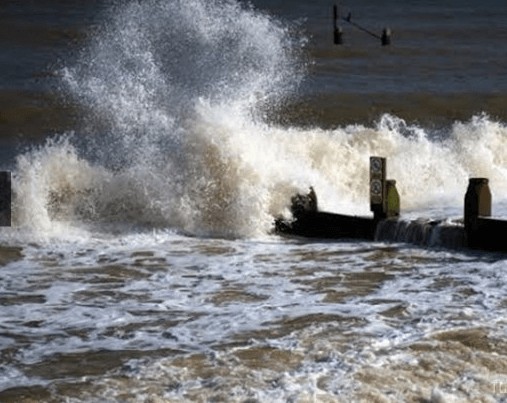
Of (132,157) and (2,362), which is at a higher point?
(132,157)

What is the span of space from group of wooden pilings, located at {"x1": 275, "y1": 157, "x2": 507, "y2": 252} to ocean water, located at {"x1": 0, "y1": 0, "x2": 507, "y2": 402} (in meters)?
0.21

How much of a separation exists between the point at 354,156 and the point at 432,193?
52.8 inches

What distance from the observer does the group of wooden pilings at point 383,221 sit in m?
12.5

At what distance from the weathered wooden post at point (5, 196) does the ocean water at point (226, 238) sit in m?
0.43

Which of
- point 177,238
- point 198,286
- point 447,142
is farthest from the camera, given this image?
point 447,142

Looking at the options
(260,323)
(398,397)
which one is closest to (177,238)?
(260,323)

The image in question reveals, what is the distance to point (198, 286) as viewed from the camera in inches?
433

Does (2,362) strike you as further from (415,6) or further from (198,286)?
(415,6)

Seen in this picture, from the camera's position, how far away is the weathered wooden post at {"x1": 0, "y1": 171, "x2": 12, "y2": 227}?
12.1m

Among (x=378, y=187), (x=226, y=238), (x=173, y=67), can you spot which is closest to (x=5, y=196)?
(x=226, y=238)

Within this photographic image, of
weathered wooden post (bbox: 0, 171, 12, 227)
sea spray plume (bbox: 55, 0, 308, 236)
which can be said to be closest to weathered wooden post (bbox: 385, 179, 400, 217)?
sea spray plume (bbox: 55, 0, 308, 236)

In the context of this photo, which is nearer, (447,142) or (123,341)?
(123,341)

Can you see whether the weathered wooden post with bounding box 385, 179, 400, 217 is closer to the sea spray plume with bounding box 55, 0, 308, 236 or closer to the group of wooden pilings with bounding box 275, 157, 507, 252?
the group of wooden pilings with bounding box 275, 157, 507, 252

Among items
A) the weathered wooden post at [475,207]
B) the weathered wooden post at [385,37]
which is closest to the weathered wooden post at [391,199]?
the weathered wooden post at [475,207]
